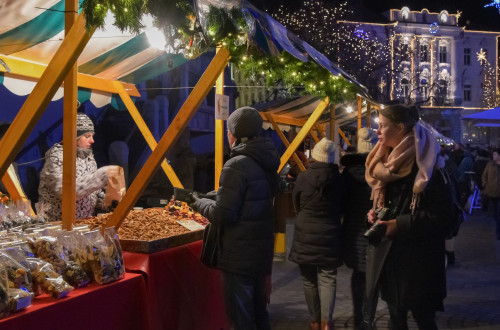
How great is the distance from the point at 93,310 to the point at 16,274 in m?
0.53

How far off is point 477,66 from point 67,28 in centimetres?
6316

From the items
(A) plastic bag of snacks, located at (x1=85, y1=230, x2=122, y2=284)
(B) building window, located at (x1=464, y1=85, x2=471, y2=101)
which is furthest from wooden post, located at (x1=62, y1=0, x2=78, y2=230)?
(B) building window, located at (x1=464, y1=85, x2=471, y2=101)

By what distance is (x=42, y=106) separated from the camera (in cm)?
304

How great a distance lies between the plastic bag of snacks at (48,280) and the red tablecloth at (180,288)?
87 cm

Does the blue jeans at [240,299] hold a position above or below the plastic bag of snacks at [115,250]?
below

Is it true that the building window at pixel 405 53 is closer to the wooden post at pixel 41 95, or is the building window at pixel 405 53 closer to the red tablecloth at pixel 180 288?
the red tablecloth at pixel 180 288

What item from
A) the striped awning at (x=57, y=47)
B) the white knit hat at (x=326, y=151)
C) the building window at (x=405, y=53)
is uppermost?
the building window at (x=405, y=53)

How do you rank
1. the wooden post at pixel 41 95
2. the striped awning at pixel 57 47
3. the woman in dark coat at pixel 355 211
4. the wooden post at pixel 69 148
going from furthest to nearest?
the woman in dark coat at pixel 355 211 < the striped awning at pixel 57 47 < the wooden post at pixel 69 148 < the wooden post at pixel 41 95

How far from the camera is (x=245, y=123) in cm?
379

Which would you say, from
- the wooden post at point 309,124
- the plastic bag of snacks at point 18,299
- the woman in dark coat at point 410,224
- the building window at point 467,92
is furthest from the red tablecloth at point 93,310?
the building window at point 467,92

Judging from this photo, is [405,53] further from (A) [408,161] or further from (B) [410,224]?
(B) [410,224]

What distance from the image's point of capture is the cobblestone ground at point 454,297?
5.59 meters

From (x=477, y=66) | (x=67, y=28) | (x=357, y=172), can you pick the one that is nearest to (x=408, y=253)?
(x=357, y=172)

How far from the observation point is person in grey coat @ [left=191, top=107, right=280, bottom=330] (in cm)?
364
